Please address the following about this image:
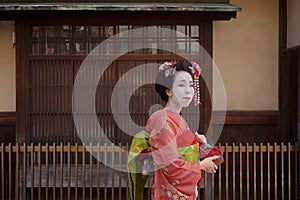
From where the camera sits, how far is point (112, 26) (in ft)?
25.1

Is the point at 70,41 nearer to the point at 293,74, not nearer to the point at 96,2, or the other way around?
the point at 96,2

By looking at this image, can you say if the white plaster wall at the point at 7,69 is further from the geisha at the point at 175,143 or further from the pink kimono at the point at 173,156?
the pink kimono at the point at 173,156

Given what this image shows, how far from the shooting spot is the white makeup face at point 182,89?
4.22m

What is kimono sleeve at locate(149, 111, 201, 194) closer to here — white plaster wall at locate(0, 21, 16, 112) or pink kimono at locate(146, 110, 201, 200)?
pink kimono at locate(146, 110, 201, 200)

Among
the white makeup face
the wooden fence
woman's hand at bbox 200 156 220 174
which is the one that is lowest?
the wooden fence

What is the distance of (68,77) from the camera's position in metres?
7.59

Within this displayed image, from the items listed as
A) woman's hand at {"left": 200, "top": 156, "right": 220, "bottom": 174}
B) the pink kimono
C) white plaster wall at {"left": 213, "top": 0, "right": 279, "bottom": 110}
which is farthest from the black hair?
white plaster wall at {"left": 213, "top": 0, "right": 279, "bottom": 110}

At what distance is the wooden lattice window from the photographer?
7578 mm

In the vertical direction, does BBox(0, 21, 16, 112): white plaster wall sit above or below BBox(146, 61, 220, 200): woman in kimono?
above

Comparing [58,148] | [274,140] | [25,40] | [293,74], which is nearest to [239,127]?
[274,140]

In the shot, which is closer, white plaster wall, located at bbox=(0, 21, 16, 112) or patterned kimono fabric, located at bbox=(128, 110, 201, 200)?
patterned kimono fabric, located at bbox=(128, 110, 201, 200)

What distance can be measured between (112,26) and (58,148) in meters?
2.09

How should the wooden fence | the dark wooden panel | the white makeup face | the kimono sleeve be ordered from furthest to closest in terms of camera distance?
the dark wooden panel < the wooden fence < the white makeup face < the kimono sleeve

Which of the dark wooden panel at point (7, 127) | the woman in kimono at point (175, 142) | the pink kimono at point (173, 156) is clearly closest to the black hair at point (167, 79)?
the woman in kimono at point (175, 142)
